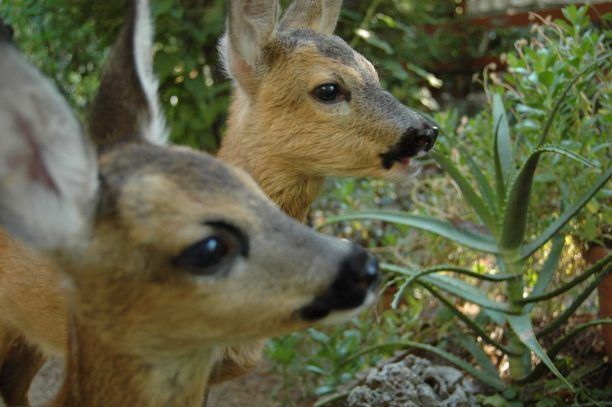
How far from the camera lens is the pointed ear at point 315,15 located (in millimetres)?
3912

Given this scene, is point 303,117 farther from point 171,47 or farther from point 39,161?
point 171,47

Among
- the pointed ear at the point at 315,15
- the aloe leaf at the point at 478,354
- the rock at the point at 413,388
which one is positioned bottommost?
the rock at the point at 413,388

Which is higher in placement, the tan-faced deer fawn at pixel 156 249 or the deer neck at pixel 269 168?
the tan-faced deer fawn at pixel 156 249

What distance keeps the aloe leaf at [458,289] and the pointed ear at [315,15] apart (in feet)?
3.92

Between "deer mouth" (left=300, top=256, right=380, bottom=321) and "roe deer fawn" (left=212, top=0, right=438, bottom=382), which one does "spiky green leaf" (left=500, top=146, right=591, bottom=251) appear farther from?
"deer mouth" (left=300, top=256, right=380, bottom=321)

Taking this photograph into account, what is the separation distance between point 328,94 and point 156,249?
1.63 metres

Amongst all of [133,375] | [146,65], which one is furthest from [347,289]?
[146,65]

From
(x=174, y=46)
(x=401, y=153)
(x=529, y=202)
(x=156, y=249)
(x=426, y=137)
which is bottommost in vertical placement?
(x=174, y=46)

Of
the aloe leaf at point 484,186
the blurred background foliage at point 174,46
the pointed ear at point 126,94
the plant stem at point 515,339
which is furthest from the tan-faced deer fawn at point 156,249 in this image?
the blurred background foliage at point 174,46

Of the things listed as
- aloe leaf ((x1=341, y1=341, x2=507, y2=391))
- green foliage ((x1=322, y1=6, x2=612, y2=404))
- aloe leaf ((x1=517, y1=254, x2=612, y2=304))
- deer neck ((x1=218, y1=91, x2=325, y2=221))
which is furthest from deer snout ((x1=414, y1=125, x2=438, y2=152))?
aloe leaf ((x1=341, y1=341, x2=507, y2=391))

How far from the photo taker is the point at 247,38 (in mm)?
3447

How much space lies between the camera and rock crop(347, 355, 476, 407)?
3.55 m

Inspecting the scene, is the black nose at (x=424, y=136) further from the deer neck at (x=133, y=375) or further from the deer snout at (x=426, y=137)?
the deer neck at (x=133, y=375)

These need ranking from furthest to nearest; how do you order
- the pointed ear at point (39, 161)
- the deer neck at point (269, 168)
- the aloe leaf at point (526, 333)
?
the deer neck at point (269, 168)
the aloe leaf at point (526, 333)
the pointed ear at point (39, 161)
